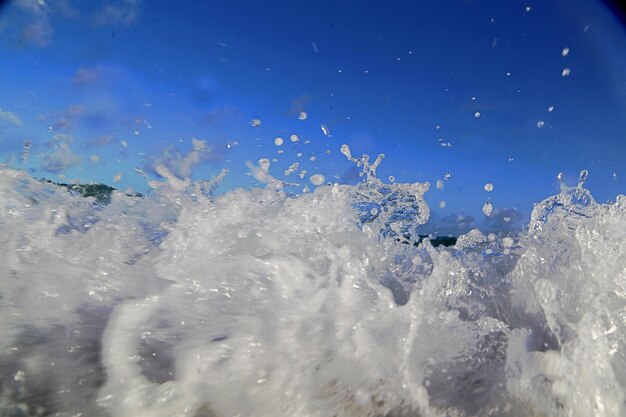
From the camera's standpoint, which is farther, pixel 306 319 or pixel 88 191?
pixel 88 191

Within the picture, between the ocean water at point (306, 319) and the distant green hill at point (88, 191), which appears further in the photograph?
the distant green hill at point (88, 191)

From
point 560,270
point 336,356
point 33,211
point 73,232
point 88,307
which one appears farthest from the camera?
point 33,211

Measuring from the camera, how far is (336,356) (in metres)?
1.78

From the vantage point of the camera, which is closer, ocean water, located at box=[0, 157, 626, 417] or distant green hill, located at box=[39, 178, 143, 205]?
ocean water, located at box=[0, 157, 626, 417]

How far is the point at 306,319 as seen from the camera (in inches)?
79.4

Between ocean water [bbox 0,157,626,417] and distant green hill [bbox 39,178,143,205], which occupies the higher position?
distant green hill [bbox 39,178,143,205]

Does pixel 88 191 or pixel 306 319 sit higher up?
pixel 88 191

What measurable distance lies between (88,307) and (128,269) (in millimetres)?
468

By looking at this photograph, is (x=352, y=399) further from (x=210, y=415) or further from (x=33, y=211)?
(x=33, y=211)

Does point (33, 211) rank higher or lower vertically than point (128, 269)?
higher

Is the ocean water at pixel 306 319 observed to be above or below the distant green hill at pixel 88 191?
below

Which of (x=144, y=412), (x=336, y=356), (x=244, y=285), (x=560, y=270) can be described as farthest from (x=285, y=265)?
(x=560, y=270)

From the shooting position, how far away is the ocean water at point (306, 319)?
1.51 metres

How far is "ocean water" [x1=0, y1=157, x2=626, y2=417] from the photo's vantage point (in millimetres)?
1509
